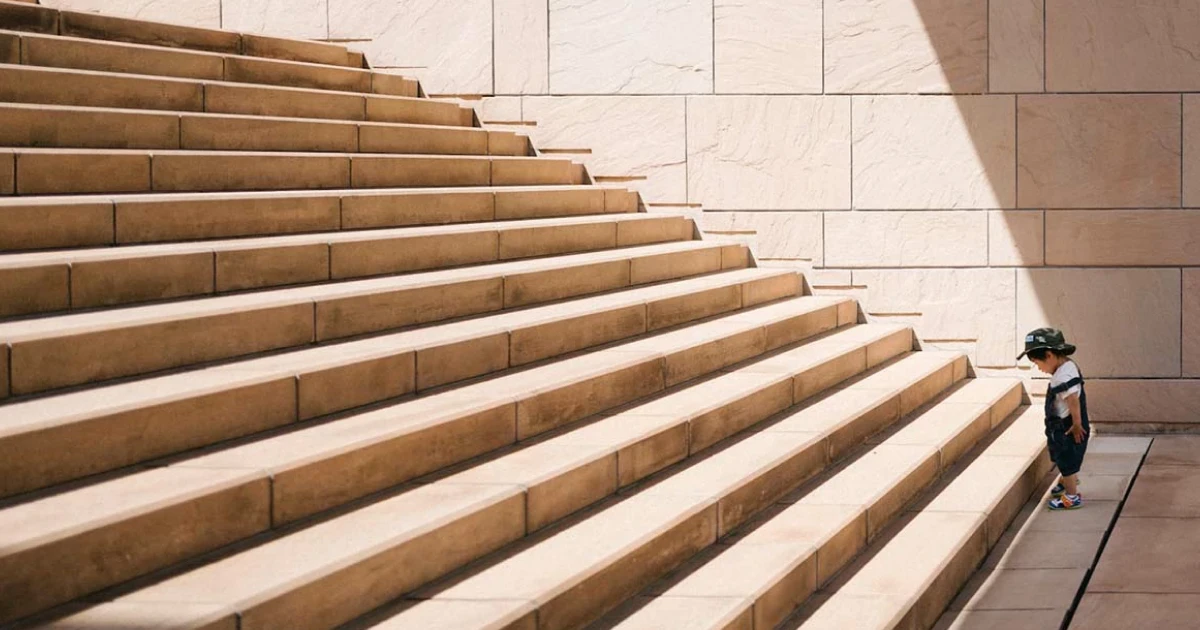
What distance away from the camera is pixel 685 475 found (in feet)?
21.9

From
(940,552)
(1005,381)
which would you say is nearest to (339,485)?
(940,552)

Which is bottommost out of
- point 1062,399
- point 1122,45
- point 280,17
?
point 1062,399

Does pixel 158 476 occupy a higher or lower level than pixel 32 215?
lower

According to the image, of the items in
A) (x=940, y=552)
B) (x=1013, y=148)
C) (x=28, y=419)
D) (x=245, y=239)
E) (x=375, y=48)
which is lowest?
(x=940, y=552)

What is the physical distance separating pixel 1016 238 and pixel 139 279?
8288 millimetres

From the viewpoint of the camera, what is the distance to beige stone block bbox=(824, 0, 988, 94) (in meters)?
12.0

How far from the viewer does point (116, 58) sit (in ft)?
28.3

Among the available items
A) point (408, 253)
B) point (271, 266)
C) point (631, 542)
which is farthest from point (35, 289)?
point (408, 253)

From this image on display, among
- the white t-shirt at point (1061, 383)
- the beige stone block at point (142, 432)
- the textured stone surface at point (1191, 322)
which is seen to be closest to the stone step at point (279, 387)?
the beige stone block at point (142, 432)

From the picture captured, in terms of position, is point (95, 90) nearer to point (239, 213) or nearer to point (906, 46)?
point (239, 213)

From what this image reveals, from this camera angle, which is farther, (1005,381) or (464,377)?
(1005,381)

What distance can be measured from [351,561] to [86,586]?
2.67 feet

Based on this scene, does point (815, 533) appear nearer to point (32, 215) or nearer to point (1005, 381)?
point (32, 215)

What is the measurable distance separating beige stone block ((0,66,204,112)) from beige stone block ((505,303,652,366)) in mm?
2808
